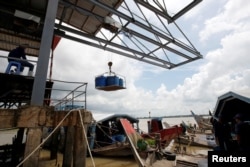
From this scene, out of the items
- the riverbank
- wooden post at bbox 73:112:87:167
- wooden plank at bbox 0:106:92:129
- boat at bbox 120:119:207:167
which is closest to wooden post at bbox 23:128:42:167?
wooden plank at bbox 0:106:92:129

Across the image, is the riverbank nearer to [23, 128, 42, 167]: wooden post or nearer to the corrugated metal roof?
[23, 128, 42, 167]: wooden post

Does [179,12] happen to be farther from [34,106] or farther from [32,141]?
[32,141]

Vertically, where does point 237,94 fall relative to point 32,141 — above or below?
above

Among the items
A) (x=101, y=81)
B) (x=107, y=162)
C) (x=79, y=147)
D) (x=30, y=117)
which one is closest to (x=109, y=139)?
(x=107, y=162)

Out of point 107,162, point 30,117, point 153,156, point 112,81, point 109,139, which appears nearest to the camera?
point 30,117

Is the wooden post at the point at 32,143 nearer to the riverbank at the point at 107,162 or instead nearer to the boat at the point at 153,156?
the boat at the point at 153,156

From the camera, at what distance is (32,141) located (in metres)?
4.52

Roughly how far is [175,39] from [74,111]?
280 inches

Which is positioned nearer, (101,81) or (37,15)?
(37,15)

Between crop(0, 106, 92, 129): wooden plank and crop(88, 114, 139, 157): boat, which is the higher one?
crop(0, 106, 92, 129): wooden plank

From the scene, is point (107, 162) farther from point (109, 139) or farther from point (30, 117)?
point (30, 117)

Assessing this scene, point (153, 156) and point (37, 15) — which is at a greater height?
point (37, 15)

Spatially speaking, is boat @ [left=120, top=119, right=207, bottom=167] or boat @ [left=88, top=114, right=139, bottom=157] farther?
boat @ [left=88, top=114, right=139, bottom=157]

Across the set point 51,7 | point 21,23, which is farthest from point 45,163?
point 51,7
